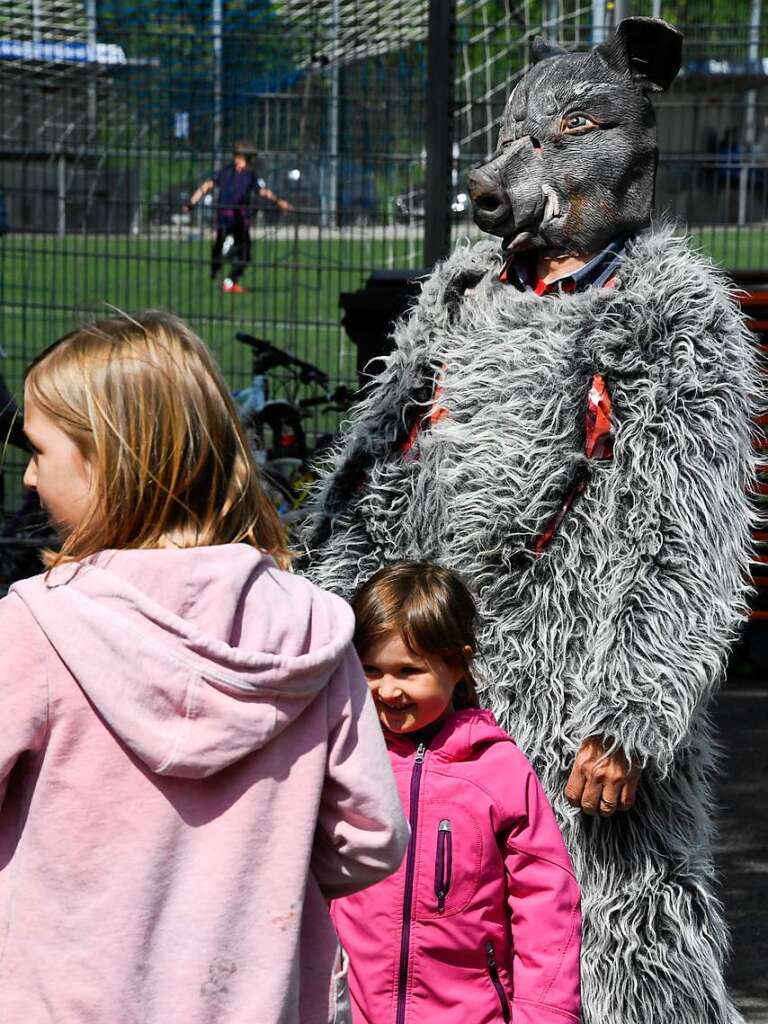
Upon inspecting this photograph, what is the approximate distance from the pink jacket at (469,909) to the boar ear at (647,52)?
142cm

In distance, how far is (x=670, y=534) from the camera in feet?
8.20

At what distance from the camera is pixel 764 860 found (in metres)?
4.78

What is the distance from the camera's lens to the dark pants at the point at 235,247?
7.46m

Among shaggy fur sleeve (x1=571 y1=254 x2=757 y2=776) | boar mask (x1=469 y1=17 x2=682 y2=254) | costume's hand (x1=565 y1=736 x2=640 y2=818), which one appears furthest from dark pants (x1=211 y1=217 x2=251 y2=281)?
costume's hand (x1=565 y1=736 x2=640 y2=818)

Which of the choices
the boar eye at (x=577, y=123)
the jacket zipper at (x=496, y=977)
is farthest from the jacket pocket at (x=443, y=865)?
the boar eye at (x=577, y=123)

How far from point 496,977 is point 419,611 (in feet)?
1.83

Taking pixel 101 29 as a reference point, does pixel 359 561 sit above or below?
below

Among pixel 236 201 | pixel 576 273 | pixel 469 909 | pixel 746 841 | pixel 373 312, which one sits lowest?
pixel 746 841

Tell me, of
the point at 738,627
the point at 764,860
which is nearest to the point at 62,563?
the point at 738,627

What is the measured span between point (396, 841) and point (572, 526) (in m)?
1.04

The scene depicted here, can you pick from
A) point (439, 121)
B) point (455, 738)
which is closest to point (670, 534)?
point (455, 738)

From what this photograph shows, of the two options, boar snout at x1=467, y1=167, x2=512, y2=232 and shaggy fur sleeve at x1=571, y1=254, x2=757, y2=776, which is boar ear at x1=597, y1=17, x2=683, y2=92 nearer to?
boar snout at x1=467, y1=167, x2=512, y2=232

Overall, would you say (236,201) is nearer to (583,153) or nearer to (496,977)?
(583,153)

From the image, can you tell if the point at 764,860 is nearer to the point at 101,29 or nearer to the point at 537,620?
the point at 537,620
